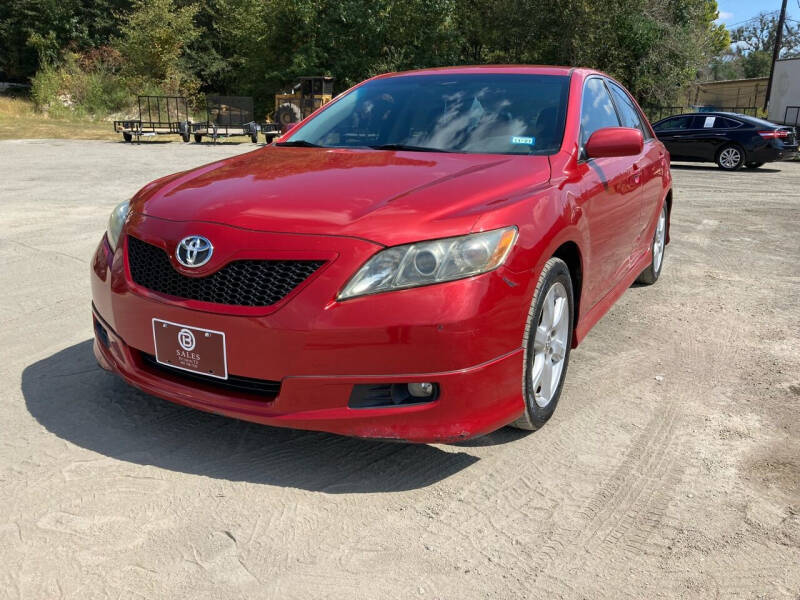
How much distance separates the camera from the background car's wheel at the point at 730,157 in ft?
55.5

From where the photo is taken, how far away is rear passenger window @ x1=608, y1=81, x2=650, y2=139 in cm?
485

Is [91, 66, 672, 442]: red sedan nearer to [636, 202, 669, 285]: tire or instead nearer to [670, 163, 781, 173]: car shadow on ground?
[636, 202, 669, 285]: tire

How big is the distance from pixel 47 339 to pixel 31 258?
2243 millimetres

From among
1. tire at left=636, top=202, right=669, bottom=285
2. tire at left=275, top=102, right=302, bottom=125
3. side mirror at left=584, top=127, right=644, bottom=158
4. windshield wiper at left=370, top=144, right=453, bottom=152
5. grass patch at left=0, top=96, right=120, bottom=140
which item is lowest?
grass patch at left=0, top=96, right=120, bottom=140

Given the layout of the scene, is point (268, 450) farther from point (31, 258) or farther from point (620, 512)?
point (31, 258)

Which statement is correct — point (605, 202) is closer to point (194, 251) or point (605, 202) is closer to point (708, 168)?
point (194, 251)

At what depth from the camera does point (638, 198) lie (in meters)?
4.54

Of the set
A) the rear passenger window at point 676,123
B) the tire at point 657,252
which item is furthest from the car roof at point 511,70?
the rear passenger window at point 676,123

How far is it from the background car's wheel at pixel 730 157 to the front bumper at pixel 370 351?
1638 centimetres

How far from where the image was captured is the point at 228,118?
23859mm

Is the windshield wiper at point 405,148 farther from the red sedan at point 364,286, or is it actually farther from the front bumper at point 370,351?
the front bumper at point 370,351

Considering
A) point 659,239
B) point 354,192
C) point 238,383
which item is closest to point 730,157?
point 659,239

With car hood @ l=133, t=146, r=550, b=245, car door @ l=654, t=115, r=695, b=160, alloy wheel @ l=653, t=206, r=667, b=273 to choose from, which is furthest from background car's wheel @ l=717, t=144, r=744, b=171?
car hood @ l=133, t=146, r=550, b=245

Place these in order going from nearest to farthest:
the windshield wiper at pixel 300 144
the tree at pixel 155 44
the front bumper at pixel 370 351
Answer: the front bumper at pixel 370 351 → the windshield wiper at pixel 300 144 → the tree at pixel 155 44
